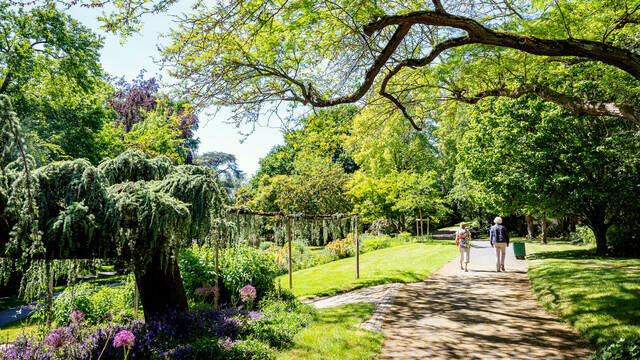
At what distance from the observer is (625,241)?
13.7 m

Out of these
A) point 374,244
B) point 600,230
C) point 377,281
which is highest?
point 600,230

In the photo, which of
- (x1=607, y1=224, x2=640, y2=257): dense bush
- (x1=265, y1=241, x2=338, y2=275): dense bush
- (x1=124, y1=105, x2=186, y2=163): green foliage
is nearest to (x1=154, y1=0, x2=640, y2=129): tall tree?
(x1=124, y1=105, x2=186, y2=163): green foliage

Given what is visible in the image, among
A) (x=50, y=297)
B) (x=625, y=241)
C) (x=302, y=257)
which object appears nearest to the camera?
(x=50, y=297)

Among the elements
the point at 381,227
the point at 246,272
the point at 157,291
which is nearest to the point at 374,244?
the point at 381,227

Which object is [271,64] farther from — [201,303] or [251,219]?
[201,303]

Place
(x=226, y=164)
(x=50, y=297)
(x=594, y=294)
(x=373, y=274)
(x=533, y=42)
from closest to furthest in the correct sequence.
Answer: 1. (x=50, y=297)
2. (x=533, y=42)
3. (x=594, y=294)
4. (x=373, y=274)
5. (x=226, y=164)

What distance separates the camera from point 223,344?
5051mm

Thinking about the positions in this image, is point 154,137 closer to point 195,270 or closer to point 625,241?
point 195,270

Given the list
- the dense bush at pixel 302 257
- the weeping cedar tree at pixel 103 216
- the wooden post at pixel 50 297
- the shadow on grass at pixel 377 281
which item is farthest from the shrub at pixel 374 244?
the wooden post at pixel 50 297

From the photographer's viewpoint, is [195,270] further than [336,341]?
Yes

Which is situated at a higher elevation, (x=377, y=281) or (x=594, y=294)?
(x=594, y=294)

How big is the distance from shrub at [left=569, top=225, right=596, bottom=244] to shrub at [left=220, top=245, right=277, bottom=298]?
1891 cm

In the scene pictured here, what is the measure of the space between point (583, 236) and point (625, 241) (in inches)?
260

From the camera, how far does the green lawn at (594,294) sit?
18.1 ft
